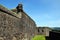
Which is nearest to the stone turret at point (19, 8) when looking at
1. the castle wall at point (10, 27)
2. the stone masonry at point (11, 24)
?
the stone masonry at point (11, 24)

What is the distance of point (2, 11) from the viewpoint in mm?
9289

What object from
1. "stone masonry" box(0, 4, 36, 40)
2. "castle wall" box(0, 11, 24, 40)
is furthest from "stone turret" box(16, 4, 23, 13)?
"castle wall" box(0, 11, 24, 40)

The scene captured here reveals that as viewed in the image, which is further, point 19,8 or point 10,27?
point 19,8

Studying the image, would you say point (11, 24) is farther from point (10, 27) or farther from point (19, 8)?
point (19, 8)

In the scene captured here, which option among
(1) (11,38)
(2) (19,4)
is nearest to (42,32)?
(2) (19,4)

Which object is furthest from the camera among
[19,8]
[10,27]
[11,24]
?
[19,8]

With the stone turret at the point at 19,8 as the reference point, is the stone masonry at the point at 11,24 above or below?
below

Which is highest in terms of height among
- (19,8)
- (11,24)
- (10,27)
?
(19,8)

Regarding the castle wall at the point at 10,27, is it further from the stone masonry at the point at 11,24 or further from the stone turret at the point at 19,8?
the stone turret at the point at 19,8

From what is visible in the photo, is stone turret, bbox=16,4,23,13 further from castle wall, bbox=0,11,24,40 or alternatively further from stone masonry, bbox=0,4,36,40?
castle wall, bbox=0,11,24,40

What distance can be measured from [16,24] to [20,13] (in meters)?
1.56

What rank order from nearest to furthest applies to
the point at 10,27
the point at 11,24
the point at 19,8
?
the point at 10,27, the point at 11,24, the point at 19,8

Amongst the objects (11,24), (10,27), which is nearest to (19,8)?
(11,24)

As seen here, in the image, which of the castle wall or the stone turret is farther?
the stone turret
